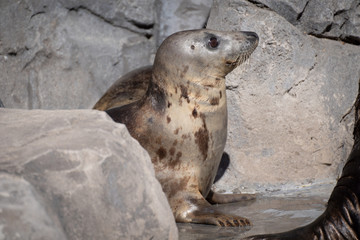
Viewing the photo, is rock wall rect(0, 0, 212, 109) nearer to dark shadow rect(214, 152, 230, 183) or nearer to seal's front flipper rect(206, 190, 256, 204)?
dark shadow rect(214, 152, 230, 183)

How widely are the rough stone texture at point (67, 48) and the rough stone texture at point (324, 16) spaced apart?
5.42ft

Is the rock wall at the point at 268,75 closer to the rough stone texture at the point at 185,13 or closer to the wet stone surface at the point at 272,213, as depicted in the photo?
the wet stone surface at the point at 272,213

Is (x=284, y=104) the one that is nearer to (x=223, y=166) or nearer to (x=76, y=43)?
(x=223, y=166)

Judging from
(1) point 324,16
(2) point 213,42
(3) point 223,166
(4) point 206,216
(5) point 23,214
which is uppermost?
(1) point 324,16

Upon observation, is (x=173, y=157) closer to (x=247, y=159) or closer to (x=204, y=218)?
(x=204, y=218)

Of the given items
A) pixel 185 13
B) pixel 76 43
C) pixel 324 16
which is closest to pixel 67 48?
pixel 76 43

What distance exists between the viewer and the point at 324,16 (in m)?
5.94

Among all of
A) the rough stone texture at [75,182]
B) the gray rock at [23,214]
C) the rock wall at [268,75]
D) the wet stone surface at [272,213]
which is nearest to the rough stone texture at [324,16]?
the rock wall at [268,75]

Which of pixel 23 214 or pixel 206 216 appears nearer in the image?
pixel 23 214

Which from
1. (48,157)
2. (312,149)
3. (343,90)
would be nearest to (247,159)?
(312,149)

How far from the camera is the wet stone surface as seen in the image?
404 cm

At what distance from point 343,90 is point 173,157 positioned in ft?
7.17

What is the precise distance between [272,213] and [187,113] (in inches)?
39.1

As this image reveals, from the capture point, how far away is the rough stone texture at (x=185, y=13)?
682cm
